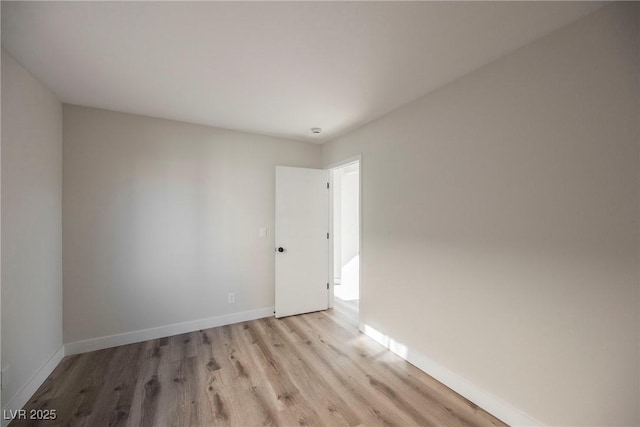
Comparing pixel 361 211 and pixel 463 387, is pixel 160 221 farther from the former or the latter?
pixel 463 387

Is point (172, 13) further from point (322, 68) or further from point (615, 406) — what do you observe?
point (615, 406)

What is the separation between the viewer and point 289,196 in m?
3.58

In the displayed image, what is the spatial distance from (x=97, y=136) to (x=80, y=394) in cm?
232

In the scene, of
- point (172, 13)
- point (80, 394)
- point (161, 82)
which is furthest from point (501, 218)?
point (80, 394)

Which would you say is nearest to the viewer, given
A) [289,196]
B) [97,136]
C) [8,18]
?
[8,18]

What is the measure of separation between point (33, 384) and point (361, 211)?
325 cm

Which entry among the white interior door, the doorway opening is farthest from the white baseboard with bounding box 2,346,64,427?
the doorway opening

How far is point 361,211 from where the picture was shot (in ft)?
10.4

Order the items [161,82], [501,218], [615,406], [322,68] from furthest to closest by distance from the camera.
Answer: [161,82] < [322,68] < [501,218] < [615,406]

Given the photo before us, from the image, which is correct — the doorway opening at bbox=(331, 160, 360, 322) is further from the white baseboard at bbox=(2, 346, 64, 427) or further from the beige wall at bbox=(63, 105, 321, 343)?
the white baseboard at bbox=(2, 346, 64, 427)

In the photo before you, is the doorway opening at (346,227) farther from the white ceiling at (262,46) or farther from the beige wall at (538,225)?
the white ceiling at (262,46)

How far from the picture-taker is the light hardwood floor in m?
1.75

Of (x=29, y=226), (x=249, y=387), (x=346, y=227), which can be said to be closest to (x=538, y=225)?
(x=249, y=387)

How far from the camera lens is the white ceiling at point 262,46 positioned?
1376 millimetres
